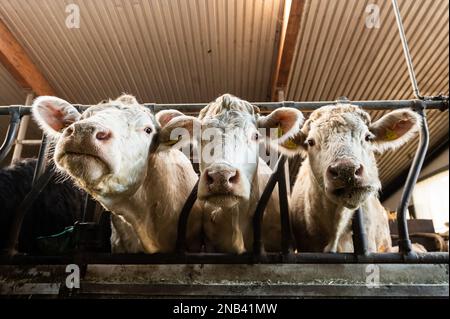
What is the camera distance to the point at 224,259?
77.4 inches

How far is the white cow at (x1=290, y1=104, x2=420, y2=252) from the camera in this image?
2.01 m

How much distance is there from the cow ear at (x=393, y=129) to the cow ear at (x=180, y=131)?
1218 mm

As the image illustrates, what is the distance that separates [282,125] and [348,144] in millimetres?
480

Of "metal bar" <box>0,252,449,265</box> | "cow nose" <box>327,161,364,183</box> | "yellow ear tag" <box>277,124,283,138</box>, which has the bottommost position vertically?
"metal bar" <box>0,252,449,265</box>

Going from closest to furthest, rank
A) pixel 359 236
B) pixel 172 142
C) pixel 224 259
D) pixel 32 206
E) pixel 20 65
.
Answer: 1. pixel 224 259
2. pixel 359 236
3. pixel 172 142
4. pixel 32 206
5. pixel 20 65

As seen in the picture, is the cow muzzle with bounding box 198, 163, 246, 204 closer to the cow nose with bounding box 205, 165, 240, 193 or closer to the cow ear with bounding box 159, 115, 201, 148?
the cow nose with bounding box 205, 165, 240, 193

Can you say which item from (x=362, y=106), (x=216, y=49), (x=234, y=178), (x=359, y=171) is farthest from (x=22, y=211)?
(x=216, y=49)

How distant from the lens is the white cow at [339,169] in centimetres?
201

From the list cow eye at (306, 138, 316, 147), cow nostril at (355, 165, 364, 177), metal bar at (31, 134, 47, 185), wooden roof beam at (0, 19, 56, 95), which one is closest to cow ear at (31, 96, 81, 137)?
metal bar at (31, 134, 47, 185)

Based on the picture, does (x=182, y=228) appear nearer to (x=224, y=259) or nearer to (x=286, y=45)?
(x=224, y=259)

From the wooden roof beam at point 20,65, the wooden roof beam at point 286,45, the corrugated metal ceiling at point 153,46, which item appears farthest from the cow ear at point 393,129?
the wooden roof beam at point 20,65

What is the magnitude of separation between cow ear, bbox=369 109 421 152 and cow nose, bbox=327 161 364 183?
0.67m

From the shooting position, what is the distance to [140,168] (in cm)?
216

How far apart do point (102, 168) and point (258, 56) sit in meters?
4.15
